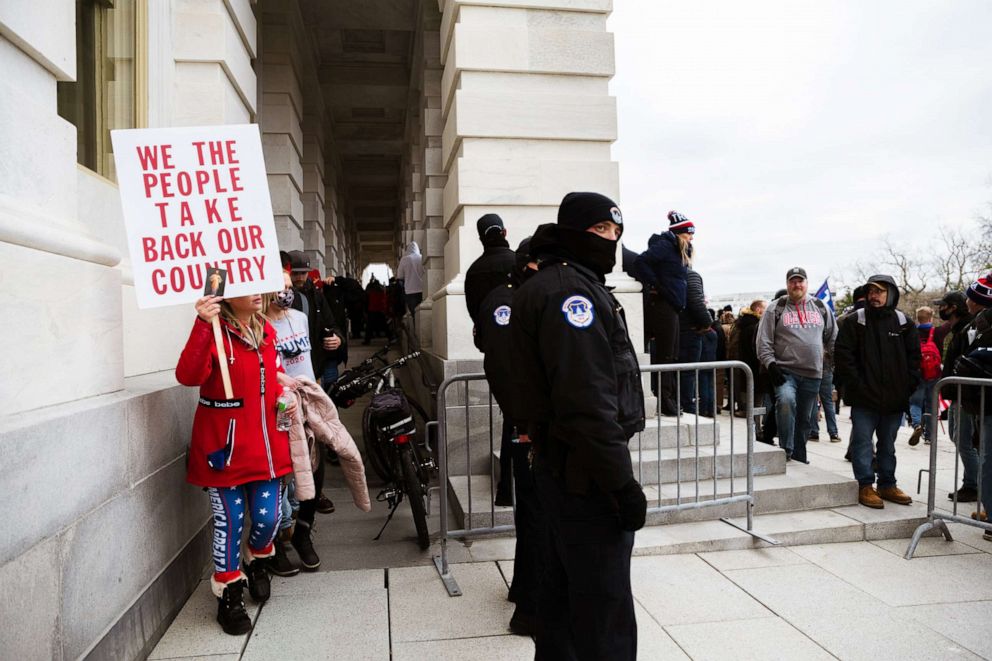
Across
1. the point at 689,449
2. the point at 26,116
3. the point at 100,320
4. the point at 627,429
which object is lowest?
the point at 689,449

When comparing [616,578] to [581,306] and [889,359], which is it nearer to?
[581,306]

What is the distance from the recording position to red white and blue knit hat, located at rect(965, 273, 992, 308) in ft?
18.2

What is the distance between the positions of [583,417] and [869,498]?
4.41 m

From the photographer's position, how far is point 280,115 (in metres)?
10.5

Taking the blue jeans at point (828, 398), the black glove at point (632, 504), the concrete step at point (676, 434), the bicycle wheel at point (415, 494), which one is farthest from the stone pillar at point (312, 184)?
the black glove at point (632, 504)

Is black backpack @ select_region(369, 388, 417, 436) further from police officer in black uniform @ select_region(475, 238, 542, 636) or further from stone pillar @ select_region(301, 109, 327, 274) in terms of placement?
stone pillar @ select_region(301, 109, 327, 274)

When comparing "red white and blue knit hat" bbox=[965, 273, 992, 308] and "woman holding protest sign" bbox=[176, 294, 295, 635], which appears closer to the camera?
"woman holding protest sign" bbox=[176, 294, 295, 635]

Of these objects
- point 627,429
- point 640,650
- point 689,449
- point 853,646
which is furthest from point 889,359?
point 627,429

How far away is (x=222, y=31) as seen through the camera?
5441 millimetres

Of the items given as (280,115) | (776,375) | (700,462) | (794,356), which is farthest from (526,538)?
(280,115)

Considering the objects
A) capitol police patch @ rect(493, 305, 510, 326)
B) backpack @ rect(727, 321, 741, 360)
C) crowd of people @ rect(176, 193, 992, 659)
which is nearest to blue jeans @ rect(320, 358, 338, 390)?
crowd of people @ rect(176, 193, 992, 659)

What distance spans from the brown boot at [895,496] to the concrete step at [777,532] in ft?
0.33

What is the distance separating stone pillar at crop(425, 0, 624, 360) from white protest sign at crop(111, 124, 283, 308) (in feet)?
10.6

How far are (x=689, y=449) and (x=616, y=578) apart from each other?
11.8ft
